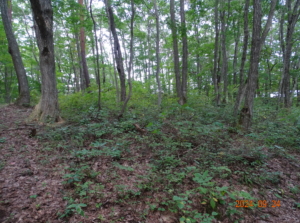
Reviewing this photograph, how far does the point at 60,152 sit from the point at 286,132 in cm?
679

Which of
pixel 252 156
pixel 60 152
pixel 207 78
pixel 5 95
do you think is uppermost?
pixel 207 78

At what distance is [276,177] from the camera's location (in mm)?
3379

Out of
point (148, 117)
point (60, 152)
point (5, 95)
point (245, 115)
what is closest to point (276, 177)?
point (245, 115)

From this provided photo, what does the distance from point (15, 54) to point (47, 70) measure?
3.96 m

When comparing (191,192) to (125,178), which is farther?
(125,178)

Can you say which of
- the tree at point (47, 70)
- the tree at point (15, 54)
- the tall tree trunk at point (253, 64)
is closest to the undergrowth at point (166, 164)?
the tall tree trunk at point (253, 64)

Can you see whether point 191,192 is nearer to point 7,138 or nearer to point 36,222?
point 36,222

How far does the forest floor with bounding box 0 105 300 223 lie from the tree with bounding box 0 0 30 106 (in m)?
4.16

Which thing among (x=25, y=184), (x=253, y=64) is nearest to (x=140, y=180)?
(x=25, y=184)

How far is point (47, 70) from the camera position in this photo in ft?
18.7

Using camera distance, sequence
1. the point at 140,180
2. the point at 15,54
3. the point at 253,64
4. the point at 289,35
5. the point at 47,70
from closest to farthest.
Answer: the point at 140,180 → the point at 253,64 → the point at 47,70 → the point at 15,54 → the point at 289,35

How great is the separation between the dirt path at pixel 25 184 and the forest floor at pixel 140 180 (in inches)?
0.5

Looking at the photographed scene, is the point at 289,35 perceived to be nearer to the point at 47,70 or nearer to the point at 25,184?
the point at 47,70

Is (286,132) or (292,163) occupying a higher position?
(286,132)
